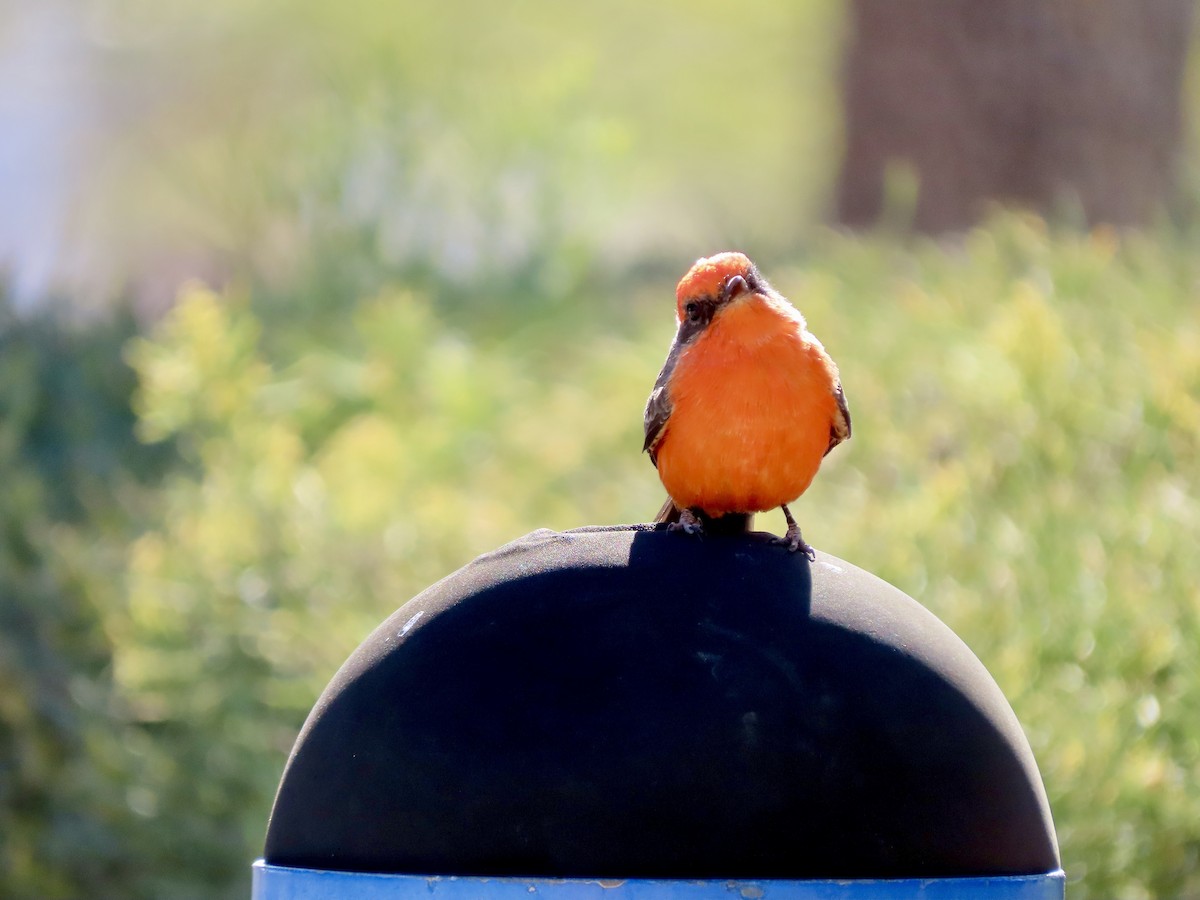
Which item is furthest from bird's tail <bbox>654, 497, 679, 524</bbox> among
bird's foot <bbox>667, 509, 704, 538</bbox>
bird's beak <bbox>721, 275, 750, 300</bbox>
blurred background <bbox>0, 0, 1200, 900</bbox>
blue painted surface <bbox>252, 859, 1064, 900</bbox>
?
blurred background <bbox>0, 0, 1200, 900</bbox>

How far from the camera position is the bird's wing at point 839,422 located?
10.8 ft

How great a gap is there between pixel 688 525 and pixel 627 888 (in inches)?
36.8

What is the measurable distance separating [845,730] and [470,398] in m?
5.69

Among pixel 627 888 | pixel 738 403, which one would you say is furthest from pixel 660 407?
pixel 627 888

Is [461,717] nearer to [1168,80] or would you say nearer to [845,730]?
[845,730]

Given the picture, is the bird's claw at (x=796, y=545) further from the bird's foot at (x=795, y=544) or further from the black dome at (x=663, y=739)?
the black dome at (x=663, y=739)

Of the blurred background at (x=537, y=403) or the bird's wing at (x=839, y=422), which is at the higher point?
the blurred background at (x=537, y=403)

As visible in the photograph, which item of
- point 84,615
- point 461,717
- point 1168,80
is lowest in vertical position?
point 461,717

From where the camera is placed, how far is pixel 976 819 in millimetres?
2418

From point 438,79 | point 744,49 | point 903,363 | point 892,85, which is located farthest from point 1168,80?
point 744,49

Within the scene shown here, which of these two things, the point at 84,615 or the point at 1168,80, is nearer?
the point at 84,615

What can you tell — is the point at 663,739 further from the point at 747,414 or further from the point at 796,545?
the point at 747,414

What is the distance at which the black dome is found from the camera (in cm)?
229

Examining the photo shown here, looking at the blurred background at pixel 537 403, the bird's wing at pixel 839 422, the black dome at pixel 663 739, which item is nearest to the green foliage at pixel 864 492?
the blurred background at pixel 537 403
